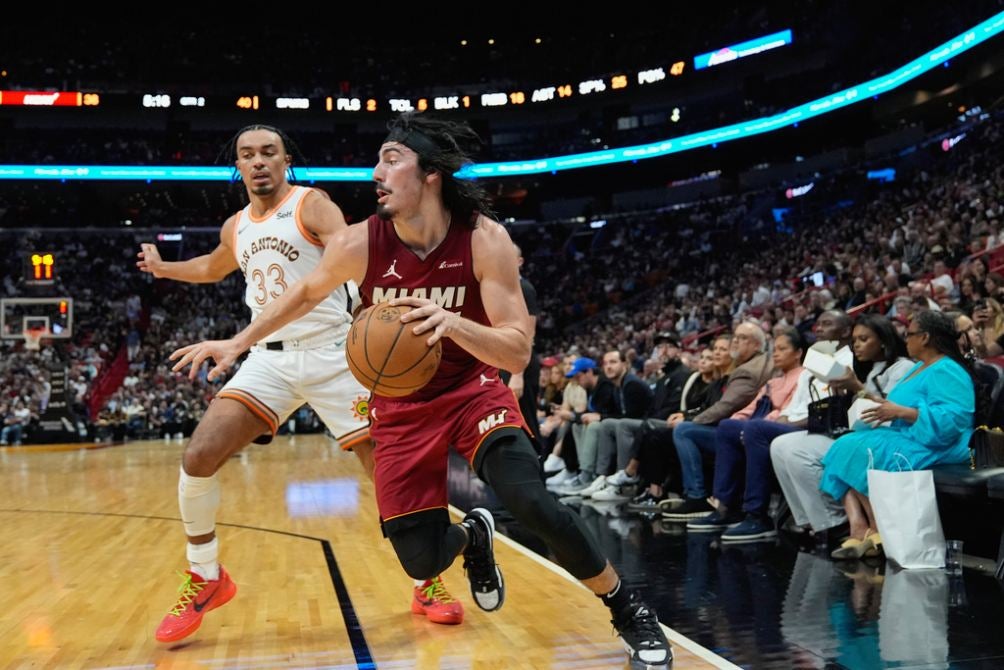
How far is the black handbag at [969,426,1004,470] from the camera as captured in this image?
4738mm

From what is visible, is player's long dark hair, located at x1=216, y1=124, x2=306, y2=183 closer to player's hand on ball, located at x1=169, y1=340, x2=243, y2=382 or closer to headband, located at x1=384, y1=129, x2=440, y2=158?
headband, located at x1=384, y1=129, x2=440, y2=158

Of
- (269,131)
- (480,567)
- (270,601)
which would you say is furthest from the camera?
(270,601)

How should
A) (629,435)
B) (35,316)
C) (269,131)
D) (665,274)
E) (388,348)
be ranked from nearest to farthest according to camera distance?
(388,348)
(269,131)
(629,435)
(35,316)
(665,274)

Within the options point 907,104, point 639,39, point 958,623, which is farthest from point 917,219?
point 639,39

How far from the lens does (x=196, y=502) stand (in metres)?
3.71

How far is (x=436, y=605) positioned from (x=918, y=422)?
2665 mm

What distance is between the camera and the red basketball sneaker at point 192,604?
3512 mm

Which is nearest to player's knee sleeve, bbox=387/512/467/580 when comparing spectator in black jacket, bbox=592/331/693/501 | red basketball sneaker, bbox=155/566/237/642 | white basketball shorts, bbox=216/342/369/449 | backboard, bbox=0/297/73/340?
white basketball shorts, bbox=216/342/369/449

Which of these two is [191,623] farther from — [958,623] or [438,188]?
[958,623]

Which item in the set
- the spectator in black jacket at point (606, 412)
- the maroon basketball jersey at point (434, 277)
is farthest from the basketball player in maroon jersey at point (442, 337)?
the spectator in black jacket at point (606, 412)

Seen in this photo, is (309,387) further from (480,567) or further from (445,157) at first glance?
(445,157)

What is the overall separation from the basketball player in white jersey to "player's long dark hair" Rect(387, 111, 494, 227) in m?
0.81

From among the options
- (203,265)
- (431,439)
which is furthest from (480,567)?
(203,265)

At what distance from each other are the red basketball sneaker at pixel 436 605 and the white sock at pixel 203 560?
2.74 feet
